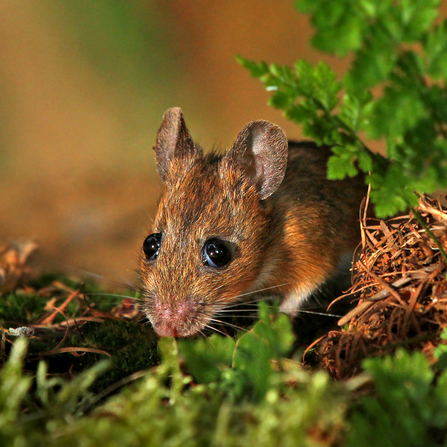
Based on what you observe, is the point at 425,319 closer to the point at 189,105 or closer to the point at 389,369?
the point at 389,369

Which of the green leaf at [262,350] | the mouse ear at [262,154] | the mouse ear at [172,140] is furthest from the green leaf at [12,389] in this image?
the mouse ear at [172,140]

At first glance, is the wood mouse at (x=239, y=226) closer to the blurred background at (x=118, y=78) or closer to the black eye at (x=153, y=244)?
the black eye at (x=153, y=244)

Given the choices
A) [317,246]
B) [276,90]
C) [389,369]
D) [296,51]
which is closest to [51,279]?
[317,246]

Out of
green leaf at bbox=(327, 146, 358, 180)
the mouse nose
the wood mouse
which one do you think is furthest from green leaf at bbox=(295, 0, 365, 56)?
the mouse nose

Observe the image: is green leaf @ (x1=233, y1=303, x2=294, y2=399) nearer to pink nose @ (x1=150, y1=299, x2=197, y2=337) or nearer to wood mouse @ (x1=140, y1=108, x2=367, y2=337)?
pink nose @ (x1=150, y1=299, x2=197, y2=337)

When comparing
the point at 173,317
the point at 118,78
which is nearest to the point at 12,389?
the point at 173,317

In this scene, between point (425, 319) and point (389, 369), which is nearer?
point (389, 369)
